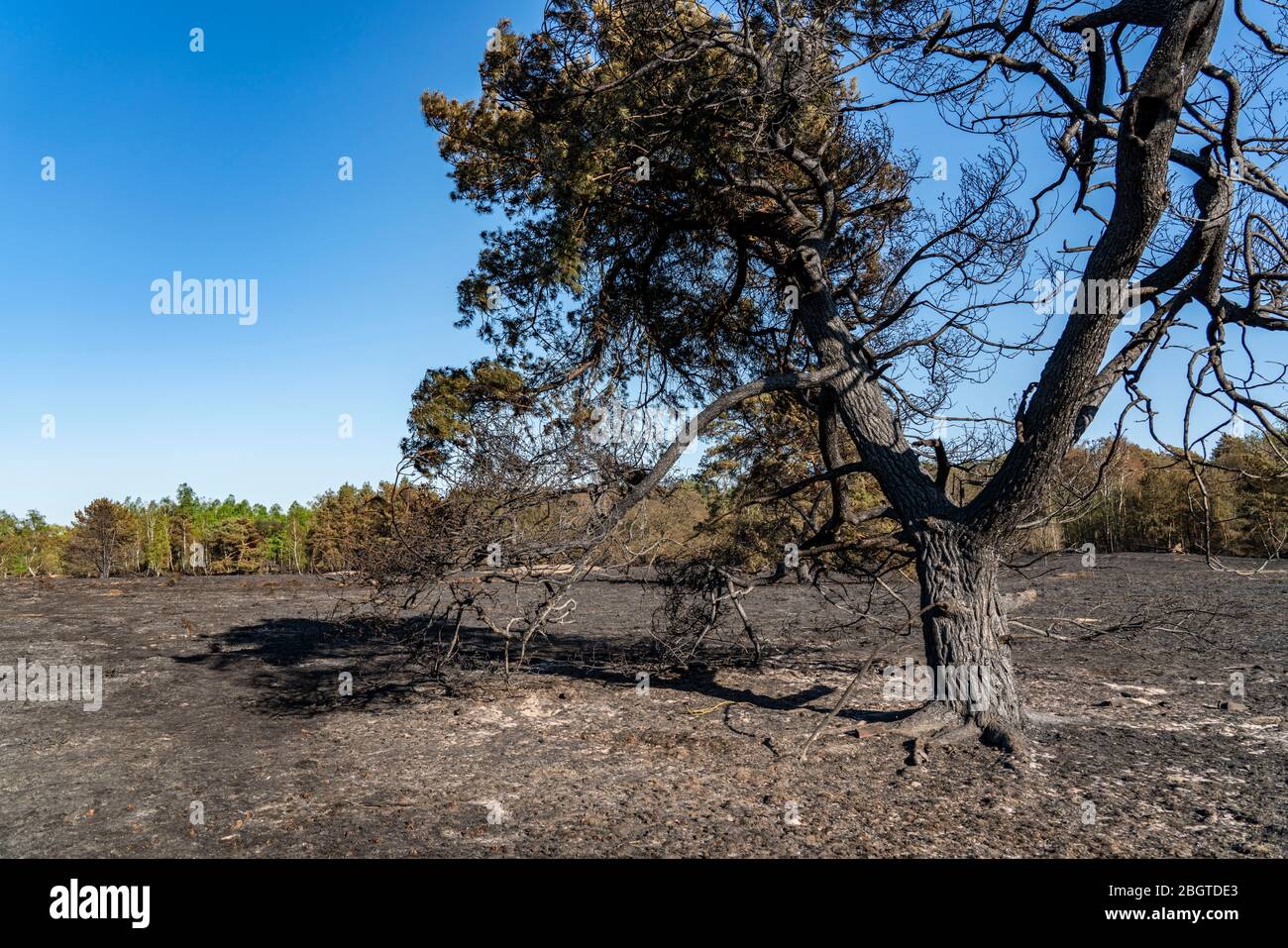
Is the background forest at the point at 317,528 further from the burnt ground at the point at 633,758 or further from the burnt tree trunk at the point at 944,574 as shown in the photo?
the burnt tree trunk at the point at 944,574

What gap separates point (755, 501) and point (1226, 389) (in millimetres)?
3335

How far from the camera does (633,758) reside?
204 inches

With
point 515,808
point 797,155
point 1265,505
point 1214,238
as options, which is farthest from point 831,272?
point 1265,505

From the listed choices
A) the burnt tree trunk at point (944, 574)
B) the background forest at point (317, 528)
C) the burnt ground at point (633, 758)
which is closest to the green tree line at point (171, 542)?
the background forest at point (317, 528)

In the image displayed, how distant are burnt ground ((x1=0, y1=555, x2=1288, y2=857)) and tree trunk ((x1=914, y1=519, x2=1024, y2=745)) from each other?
365 millimetres

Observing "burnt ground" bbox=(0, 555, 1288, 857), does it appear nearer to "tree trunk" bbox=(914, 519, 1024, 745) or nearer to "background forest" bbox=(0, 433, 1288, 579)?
"tree trunk" bbox=(914, 519, 1024, 745)

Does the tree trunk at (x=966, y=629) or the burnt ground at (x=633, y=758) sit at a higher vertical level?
the tree trunk at (x=966, y=629)

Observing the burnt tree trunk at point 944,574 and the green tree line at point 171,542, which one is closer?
the burnt tree trunk at point 944,574

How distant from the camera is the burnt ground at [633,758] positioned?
384 cm

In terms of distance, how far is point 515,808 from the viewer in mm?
4250

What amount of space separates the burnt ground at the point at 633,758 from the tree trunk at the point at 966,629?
365 millimetres

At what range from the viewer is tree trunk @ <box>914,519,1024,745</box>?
5512 mm

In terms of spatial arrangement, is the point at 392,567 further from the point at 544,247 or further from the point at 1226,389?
the point at 1226,389
